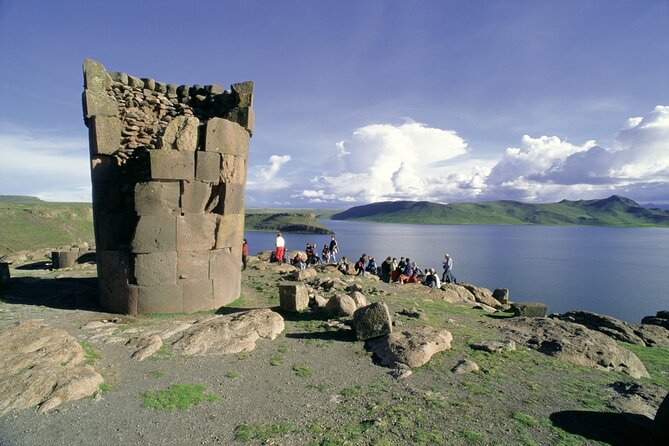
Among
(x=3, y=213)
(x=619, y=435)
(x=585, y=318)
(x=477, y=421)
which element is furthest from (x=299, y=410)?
(x=3, y=213)

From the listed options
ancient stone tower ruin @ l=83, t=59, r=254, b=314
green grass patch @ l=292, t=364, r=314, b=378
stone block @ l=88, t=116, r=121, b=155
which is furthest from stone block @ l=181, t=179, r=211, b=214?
green grass patch @ l=292, t=364, r=314, b=378

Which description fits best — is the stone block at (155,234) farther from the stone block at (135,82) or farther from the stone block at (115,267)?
the stone block at (135,82)

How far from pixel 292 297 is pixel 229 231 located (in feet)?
10.7

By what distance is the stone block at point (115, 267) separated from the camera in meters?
11.2

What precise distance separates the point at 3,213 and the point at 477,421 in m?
81.1

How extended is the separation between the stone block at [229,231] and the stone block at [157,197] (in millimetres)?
1531

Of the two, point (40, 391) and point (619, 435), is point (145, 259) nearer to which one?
point (40, 391)

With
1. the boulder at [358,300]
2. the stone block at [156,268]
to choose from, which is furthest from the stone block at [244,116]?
the boulder at [358,300]

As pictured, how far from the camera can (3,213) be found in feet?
203

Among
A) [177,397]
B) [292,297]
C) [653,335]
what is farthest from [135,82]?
[653,335]

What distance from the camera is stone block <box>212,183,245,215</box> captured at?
11977 millimetres

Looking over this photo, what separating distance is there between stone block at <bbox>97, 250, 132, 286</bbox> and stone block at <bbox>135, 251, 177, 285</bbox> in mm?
432

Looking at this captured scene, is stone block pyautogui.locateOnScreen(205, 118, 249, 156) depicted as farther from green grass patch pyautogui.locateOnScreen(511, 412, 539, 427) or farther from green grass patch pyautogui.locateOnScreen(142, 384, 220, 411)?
green grass patch pyautogui.locateOnScreen(511, 412, 539, 427)

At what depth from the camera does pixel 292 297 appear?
1134 cm
